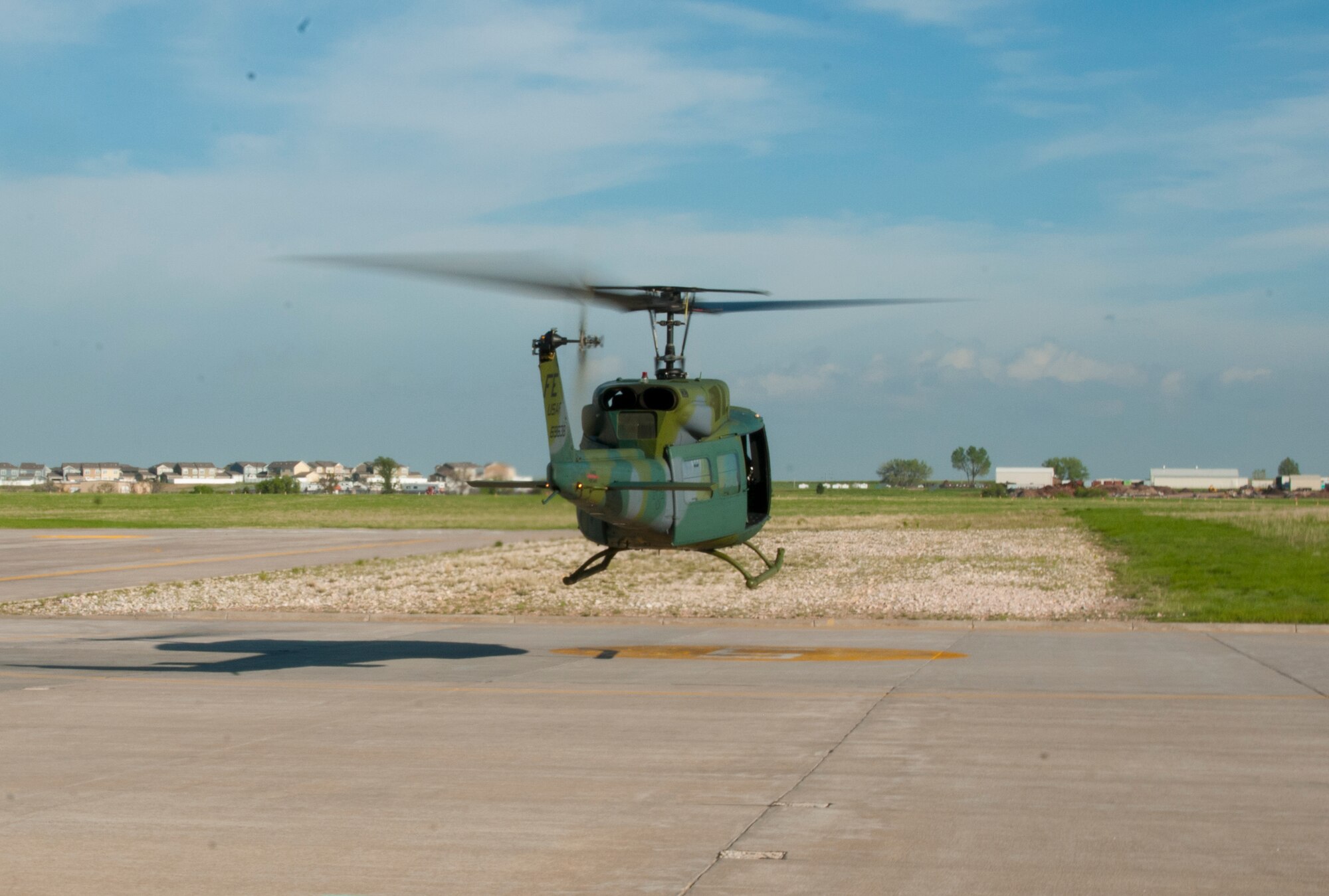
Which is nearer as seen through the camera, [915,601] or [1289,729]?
[1289,729]

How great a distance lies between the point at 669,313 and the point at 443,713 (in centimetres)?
630

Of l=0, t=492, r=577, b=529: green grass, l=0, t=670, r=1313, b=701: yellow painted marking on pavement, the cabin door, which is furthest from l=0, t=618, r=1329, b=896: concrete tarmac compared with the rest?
l=0, t=492, r=577, b=529: green grass

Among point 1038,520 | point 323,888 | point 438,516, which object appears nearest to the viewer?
point 323,888

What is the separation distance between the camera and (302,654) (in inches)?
781

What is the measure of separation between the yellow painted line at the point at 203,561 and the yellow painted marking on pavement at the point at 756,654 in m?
19.8

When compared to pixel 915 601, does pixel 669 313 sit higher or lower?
higher

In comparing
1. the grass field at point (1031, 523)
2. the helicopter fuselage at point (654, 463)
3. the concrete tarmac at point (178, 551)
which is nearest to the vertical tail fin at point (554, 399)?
the helicopter fuselage at point (654, 463)

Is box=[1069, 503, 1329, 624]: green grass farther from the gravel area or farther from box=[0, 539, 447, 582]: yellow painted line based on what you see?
box=[0, 539, 447, 582]: yellow painted line

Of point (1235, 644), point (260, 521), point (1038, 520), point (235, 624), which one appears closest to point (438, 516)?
point (260, 521)

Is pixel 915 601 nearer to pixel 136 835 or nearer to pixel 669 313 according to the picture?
pixel 669 313

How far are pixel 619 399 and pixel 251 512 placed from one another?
235ft

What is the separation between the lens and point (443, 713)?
14.0 meters

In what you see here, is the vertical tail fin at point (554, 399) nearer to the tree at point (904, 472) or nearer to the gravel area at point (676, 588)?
the gravel area at point (676, 588)

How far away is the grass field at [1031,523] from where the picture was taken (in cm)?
2716
